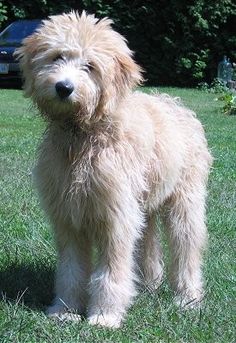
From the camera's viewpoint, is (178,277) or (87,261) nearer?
(87,261)

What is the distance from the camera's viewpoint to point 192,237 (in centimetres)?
437

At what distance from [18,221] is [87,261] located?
1547mm

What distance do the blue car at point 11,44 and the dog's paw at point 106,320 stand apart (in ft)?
47.8

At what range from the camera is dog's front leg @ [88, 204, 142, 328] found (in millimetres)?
3855

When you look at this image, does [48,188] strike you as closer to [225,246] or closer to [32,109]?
[32,109]

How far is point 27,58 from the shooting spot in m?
3.81

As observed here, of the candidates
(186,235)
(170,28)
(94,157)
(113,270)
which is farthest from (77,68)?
(170,28)

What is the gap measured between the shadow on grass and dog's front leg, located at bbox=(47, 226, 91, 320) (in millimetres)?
148

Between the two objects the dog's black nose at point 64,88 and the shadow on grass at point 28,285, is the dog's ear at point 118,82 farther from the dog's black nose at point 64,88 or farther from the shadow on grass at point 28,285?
the shadow on grass at point 28,285

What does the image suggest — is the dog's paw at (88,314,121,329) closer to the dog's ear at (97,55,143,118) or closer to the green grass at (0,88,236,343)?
the green grass at (0,88,236,343)

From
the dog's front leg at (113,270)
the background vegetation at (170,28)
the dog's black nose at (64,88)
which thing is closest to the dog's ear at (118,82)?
the dog's black nose at (64,88)

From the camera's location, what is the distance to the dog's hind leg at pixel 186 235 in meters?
4.36

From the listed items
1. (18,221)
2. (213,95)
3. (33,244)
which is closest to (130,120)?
(33,244)

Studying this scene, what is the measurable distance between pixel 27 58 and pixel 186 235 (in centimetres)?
137
